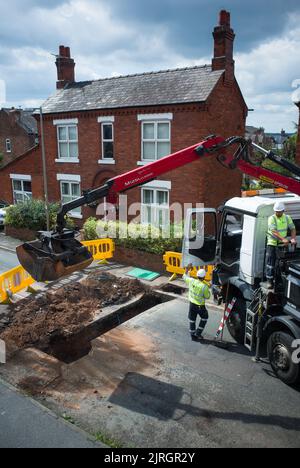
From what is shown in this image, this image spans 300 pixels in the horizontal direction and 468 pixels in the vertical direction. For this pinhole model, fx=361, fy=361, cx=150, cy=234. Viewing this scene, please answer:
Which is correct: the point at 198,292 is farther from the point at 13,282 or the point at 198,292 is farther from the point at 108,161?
the point at 108,161

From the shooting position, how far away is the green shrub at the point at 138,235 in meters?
13.3

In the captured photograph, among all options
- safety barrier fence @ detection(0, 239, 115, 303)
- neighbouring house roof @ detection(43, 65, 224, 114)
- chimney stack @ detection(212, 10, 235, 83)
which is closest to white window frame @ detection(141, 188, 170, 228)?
neighbouring house roof @ detection(43, 65, 224, 114)

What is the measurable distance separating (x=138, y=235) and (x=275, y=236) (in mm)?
7628

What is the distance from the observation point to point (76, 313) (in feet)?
31.9

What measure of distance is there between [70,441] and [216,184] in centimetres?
1300

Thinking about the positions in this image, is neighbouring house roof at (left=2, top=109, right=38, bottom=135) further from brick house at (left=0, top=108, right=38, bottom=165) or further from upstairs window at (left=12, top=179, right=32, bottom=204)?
upstairs window at (left=12, top=179, right=32, bottom=204)

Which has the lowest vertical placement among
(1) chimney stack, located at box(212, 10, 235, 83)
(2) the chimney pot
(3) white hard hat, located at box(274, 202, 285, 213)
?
(3) white hard hat, located at box(274, 202, 285, 213)

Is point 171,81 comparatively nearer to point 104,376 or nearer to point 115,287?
point 115,287

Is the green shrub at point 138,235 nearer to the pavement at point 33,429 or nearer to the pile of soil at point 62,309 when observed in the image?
the pile of soil at point 62,309

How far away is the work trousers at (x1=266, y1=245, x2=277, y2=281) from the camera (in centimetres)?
686

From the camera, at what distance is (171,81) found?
1648 centimetres

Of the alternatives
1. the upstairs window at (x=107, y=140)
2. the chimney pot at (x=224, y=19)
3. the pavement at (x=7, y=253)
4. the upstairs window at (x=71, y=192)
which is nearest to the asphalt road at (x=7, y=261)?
the pavement at (x=7, y=253)

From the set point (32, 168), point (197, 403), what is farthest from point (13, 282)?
point (32, 168)

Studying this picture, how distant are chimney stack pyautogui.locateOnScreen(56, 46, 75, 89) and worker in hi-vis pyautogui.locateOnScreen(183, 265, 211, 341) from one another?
17280mm
